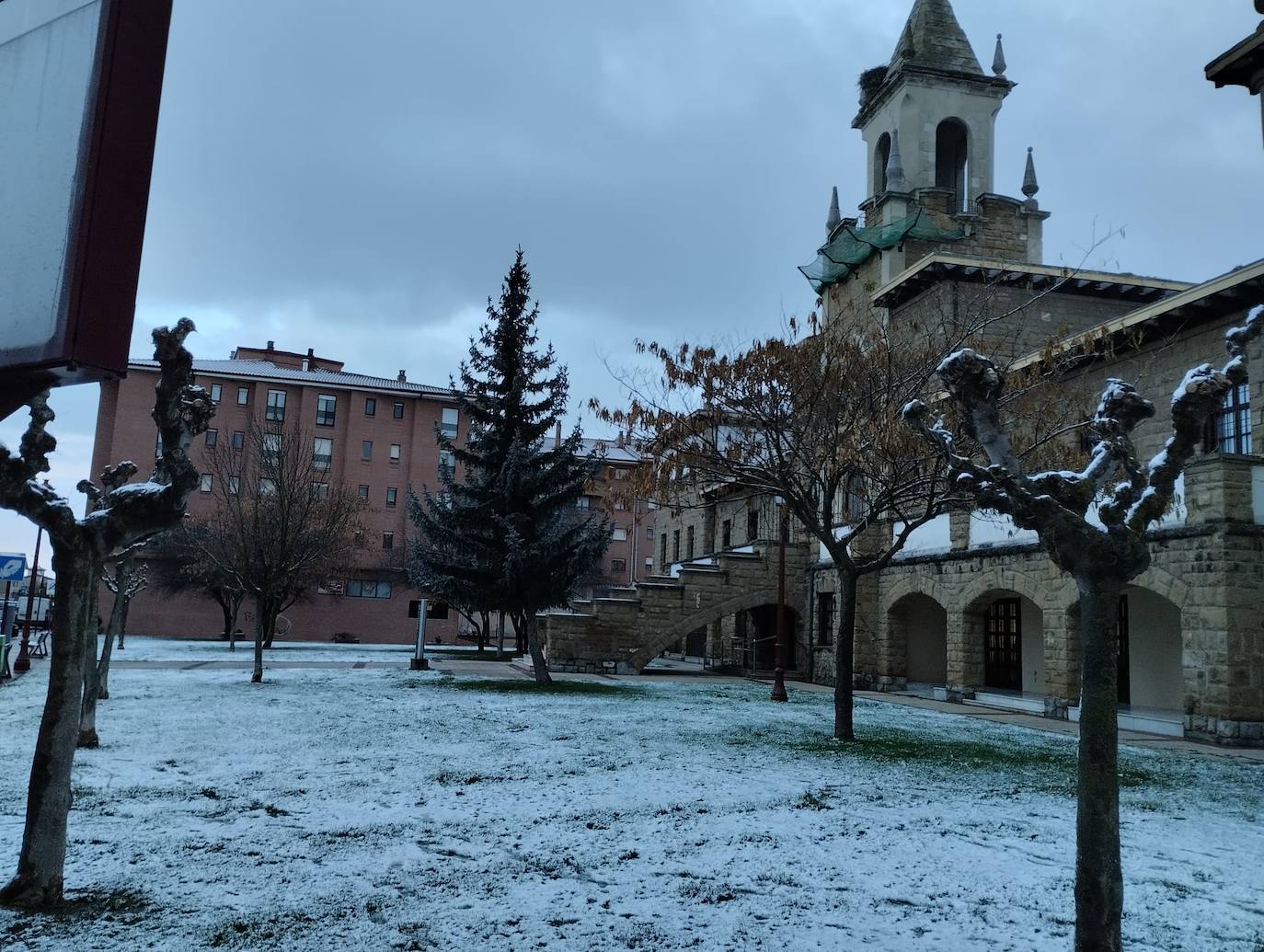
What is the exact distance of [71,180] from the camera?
122 inches

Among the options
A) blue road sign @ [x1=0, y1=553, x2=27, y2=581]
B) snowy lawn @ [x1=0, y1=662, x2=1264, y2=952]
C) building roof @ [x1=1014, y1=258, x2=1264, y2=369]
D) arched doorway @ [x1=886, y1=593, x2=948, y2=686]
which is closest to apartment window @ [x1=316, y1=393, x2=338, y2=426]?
blue road sign @ [x1=0, y1=553, x2=27, y2=581]

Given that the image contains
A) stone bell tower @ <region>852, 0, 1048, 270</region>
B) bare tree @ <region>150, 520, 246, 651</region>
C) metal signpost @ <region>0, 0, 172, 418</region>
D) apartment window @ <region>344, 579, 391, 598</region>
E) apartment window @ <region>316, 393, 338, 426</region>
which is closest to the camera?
metal signpost @ <region>0, 0, 172, 418</region>

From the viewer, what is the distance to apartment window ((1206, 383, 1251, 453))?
15391mm

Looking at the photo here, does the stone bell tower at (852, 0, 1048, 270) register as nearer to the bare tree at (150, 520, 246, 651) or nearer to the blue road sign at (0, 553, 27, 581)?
the blue road sign at (0, 553, 27, 581)

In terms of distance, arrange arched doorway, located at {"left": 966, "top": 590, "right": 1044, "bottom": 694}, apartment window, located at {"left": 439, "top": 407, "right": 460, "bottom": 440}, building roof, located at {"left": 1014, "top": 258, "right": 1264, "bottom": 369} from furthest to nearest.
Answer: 1. apartment window, located at {"left": 439, "top": 407, "right": 460, "bottom": 440}
2. arched doorway, located at {"left": 966, "top": 590, "right": 1044, "bottom": 694}
3. building roof, located at {"left": 1014, "top": 258, "right": 1264, "bottom": 369}

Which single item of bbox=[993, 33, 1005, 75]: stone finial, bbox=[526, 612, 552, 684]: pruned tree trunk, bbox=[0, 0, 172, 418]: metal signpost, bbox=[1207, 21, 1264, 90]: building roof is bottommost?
bbox=[526, 612, 552, 684]: pruned tree trunk

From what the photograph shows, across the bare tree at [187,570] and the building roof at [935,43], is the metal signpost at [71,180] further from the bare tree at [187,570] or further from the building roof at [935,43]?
the bare tree at [187,570]

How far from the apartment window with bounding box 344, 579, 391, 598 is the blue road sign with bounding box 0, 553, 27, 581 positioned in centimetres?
3332

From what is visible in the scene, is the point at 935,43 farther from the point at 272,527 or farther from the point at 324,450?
the point at 324,450

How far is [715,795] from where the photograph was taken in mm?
8023

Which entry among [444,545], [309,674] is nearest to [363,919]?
[444,545]

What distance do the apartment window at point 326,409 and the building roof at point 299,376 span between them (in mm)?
930

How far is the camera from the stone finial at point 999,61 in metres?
30.9

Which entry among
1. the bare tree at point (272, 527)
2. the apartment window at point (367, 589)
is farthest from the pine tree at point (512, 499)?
the apartment window at point (367, 589)
